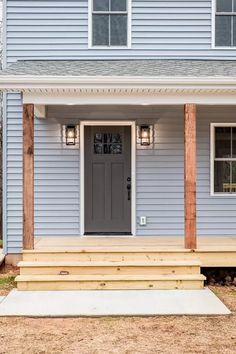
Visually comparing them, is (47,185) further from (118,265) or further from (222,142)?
(222,142)

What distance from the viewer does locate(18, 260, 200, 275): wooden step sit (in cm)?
716

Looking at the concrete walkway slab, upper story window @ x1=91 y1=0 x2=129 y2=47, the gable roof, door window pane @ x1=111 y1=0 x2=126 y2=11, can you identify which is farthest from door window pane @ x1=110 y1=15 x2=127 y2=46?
the concrete walkway slab

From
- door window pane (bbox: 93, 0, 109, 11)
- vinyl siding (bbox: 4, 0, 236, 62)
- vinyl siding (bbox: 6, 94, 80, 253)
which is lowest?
vinyl siding (bbox: 6, 94, 80, 253)

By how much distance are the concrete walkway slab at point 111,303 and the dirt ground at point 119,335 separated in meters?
0.14

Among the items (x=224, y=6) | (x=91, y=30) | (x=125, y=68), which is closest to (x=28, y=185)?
Answer: (x=125, y=68)

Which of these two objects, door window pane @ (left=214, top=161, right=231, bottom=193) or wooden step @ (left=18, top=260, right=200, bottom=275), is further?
door window pane @ (left=214, top=161, right=231, bottom=193)

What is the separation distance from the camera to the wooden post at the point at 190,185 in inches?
291

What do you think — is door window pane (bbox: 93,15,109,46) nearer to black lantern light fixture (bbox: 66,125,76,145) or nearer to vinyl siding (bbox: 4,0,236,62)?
vinyl siding (bbox: 4,0,236,62)

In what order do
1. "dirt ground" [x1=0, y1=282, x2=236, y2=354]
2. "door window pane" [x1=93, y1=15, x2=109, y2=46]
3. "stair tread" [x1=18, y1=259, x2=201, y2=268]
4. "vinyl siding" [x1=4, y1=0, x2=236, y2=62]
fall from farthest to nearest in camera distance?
"door window pane" [x1=93, y1=15, x2=109, y2=46], "vinyl siding" [x1=4, y1=0, x2=236, y2=62], "stair tread" [x1=18, y1=259, x2=201, y2=268], "dirt ground" [x1=0, y1=282, x2=236, y2=354]

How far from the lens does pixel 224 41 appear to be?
9352 mm

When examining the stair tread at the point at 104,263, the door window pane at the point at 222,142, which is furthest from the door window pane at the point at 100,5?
the stair tread at the point at 104,263

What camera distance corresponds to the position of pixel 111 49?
30.3ft

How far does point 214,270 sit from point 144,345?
10.3 ft

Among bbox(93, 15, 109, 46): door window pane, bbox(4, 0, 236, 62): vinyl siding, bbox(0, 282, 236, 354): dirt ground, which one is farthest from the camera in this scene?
bbox(93, 15, 109, 46): door window pane
